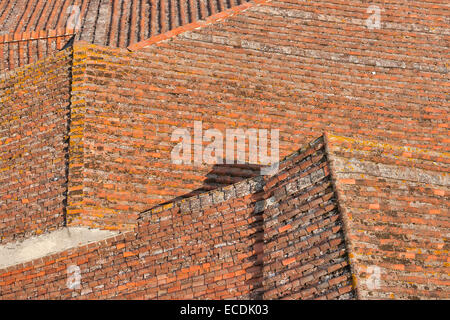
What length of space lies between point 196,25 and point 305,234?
20.6ft

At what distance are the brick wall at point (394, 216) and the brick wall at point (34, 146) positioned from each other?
5242 millimetres

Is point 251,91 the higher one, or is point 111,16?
point 111,16

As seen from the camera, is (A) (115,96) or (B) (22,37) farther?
(B) (22,37)

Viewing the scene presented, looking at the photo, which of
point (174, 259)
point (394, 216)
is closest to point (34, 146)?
point (174, 259)

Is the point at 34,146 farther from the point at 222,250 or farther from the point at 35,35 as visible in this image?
the point at 222,250

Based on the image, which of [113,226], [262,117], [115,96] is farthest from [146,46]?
[113,226]

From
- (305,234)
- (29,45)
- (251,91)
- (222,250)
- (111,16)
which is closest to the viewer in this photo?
(305,234)

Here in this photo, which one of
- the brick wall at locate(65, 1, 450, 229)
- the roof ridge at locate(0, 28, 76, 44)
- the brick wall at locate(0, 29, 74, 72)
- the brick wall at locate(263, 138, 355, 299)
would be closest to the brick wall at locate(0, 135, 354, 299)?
the brick wall at locate(263, 138, 355, 299)

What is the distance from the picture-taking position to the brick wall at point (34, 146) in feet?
31.8

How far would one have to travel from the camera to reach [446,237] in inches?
331

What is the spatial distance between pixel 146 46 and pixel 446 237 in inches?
293

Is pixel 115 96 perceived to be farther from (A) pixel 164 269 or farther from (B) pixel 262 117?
(A) pixel 164 269

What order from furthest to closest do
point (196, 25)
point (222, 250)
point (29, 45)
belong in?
1. point (29, 45)
2. point (196, 25)
3. point (222, 250)

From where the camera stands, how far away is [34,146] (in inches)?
414
